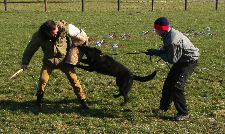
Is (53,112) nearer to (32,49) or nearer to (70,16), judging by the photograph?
(32,49)

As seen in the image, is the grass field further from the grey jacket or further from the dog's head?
the grey jacket

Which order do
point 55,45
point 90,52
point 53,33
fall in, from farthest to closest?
point 90,52
point 55,45
point 53,33

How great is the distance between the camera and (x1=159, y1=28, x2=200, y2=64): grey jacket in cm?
554

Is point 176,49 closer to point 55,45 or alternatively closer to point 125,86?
point 125,86

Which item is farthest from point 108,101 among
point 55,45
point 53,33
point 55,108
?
point 53,33

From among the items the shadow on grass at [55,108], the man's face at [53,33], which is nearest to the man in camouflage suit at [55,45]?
the man's face at [53,33]

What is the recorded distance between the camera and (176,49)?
5562mm

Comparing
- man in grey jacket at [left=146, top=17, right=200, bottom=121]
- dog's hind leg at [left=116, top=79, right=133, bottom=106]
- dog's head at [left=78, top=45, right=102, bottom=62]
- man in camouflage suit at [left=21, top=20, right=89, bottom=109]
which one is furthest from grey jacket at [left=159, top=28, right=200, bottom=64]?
man in camouflage suit at [left=21, top=20, right=89, bottom=109]

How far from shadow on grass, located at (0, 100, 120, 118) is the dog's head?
116 cm

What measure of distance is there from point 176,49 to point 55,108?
3065 mm

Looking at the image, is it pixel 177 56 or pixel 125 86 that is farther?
pixel 125 86

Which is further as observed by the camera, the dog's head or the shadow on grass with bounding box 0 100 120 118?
the shadow on grass with bounding box 0 100 120 118

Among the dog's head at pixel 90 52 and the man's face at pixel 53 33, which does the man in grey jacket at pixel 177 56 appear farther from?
the man's face at pixel 53 33

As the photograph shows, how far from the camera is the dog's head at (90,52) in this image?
6363 millimetres
